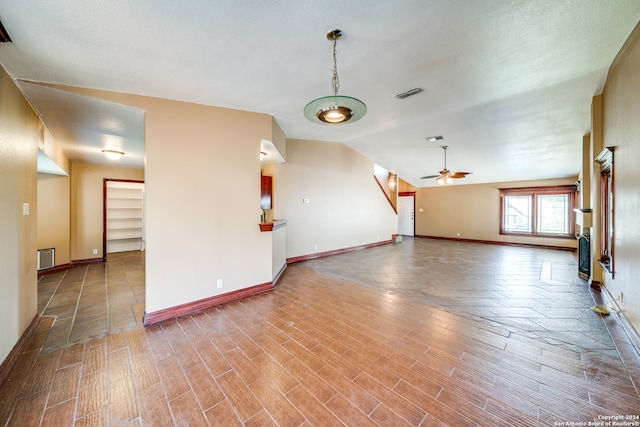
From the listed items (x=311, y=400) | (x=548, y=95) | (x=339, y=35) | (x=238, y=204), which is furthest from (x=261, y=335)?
(x=548, y=95)

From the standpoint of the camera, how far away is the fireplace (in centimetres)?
425

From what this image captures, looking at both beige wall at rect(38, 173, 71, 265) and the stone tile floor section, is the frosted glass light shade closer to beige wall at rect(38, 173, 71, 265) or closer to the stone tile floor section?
the stone tile floor section

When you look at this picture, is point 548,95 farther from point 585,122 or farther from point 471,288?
point 471,288

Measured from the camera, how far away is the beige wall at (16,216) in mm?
2031

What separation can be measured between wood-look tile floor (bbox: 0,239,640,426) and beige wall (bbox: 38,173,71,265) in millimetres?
3518

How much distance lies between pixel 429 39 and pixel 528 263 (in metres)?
6.01

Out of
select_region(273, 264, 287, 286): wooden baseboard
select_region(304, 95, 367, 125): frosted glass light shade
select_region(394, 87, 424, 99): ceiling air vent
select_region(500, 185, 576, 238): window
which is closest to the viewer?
select_region(304, 95, 367, 125): frosted glass light shade

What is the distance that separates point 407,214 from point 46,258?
11501 millimetres

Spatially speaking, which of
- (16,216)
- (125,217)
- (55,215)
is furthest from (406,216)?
(55,215)

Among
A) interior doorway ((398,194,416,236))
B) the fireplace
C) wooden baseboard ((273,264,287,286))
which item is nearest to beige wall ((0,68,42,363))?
wooden baseboard ((273,264,287,286))

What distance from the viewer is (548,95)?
12.1ft

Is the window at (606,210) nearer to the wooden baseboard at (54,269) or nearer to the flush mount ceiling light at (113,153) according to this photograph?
the flush mount ceiling light at (113,153)

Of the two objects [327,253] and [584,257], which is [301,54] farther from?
[584,257]

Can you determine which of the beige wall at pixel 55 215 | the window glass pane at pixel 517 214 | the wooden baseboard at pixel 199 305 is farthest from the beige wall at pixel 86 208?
the window glass pane at pixel 517 214
